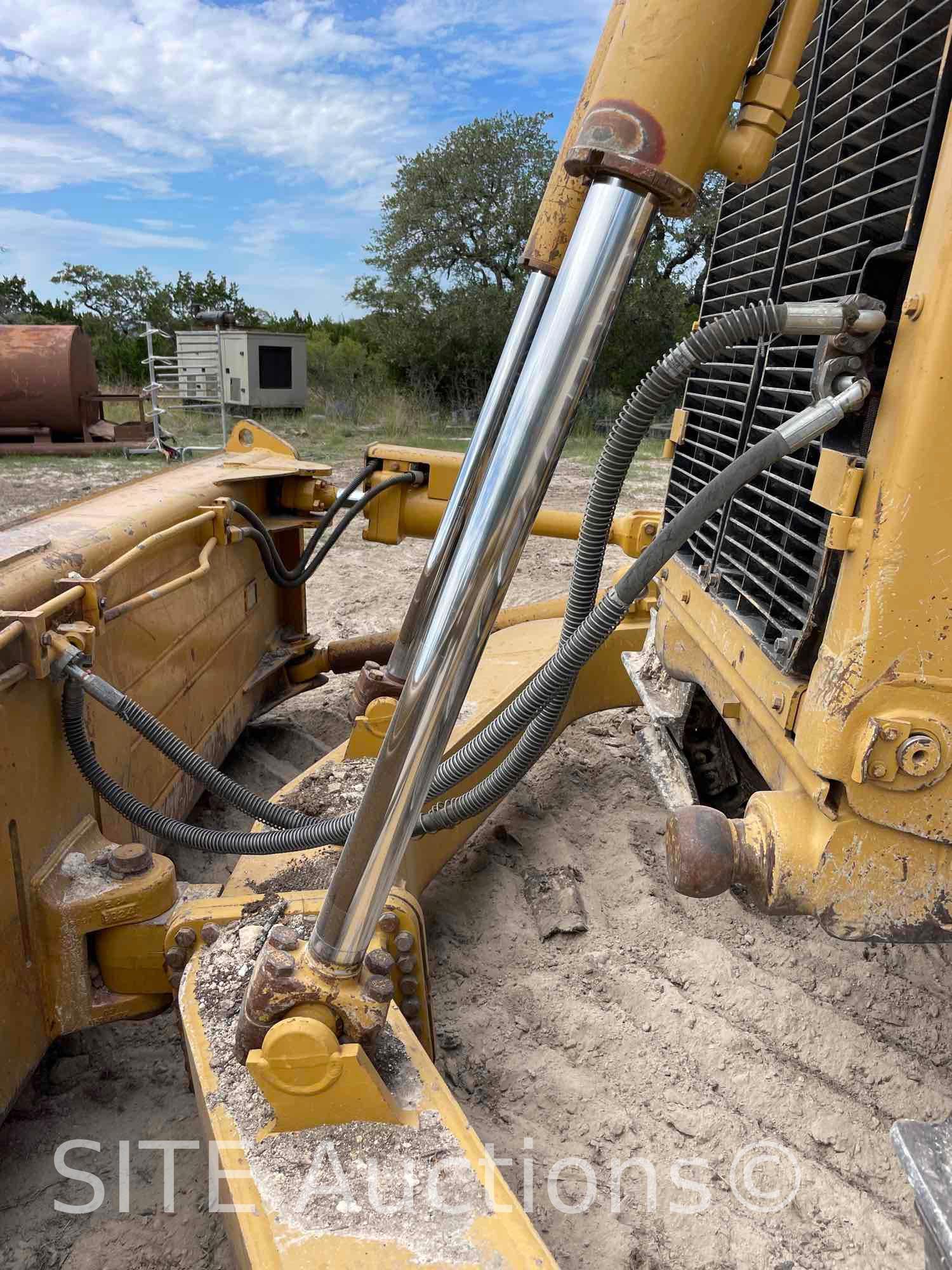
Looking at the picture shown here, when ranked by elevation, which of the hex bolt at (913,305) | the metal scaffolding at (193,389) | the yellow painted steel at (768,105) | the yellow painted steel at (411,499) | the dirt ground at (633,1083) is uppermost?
the yellow painted steel at (768,105)

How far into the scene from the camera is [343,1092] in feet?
4.26

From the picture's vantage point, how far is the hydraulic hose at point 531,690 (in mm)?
1334

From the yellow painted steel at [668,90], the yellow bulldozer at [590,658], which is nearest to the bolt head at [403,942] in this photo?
the yellow bulldozer at [590,658]

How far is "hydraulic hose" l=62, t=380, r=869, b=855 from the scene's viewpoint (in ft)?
4.38

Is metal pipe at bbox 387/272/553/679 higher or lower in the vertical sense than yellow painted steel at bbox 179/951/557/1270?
higher

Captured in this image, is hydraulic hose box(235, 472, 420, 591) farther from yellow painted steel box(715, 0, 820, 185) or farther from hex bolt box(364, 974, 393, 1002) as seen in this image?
yellow painted steel box(715, 0, 820, 185)

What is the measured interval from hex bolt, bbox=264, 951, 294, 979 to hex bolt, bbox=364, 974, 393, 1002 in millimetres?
113

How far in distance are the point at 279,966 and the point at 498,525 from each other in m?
0.71

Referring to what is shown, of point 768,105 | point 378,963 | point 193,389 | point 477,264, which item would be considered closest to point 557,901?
point 378,963

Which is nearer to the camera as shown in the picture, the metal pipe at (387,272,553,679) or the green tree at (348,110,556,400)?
the metal pipe at (387,272,553,679)

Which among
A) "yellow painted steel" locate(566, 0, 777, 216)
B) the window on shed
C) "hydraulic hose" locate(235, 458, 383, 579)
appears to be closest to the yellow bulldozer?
"yellow painted steel" locate(566, 0, 777, 216)

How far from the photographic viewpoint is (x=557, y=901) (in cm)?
253

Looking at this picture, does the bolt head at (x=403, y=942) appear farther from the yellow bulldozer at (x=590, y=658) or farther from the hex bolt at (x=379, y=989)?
the hex bolt at (x=379, y=989)

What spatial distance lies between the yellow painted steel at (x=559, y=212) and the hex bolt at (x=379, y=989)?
3.51 feet
